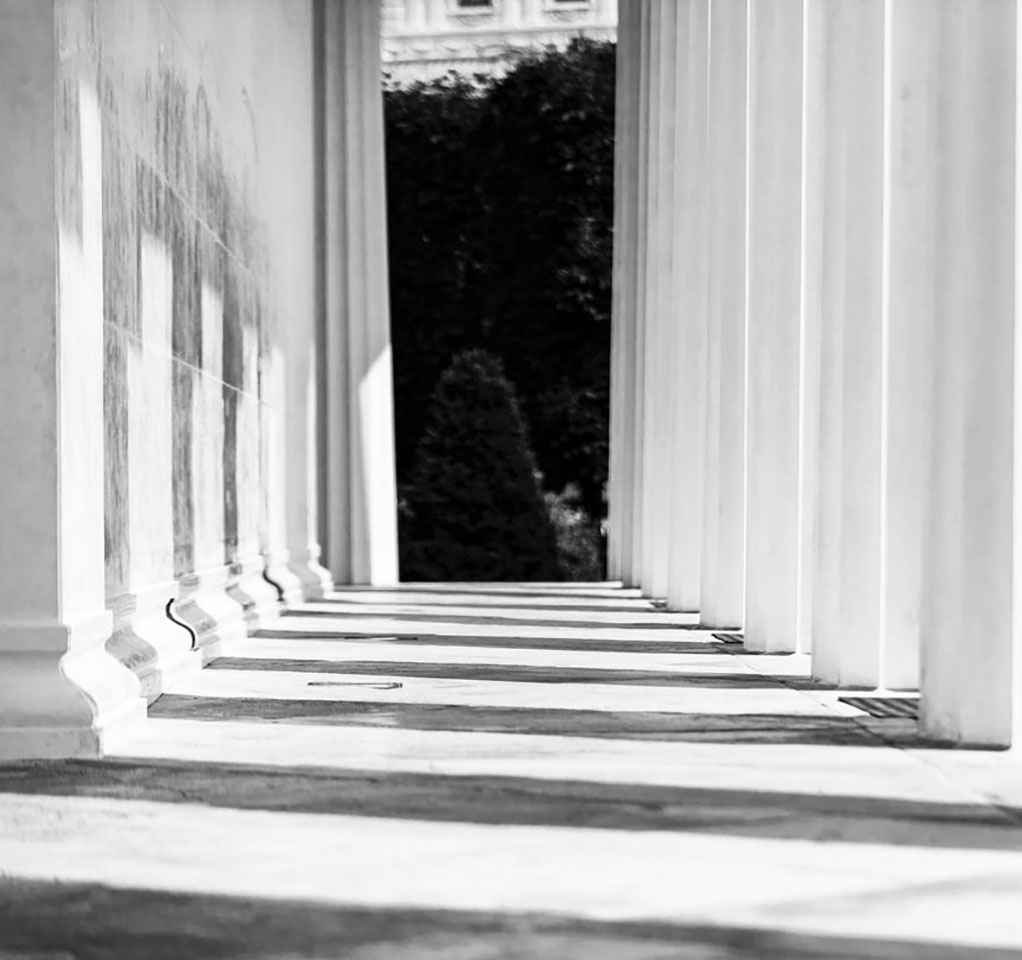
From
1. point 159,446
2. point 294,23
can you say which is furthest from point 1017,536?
point 294,23

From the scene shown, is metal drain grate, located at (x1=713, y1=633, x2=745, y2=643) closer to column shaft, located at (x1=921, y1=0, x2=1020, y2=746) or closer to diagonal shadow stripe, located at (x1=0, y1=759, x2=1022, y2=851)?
column shaft, located at (x1=921, y1=0, x2=1020, y2=746)

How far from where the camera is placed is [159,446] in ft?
37.2

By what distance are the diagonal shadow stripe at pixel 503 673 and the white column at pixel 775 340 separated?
1485mm

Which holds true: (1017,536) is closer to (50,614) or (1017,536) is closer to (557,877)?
(557,877)

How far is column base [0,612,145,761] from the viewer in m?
7.28

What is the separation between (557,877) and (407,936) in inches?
30.5

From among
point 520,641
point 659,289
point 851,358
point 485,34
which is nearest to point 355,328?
point 659,289

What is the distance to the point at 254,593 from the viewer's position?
15.9m

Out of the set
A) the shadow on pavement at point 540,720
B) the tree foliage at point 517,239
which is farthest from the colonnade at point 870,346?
the tree foliage at point 517,239

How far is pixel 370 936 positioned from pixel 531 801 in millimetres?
1956

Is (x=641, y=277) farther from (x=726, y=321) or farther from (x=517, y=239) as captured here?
(x=517, y=239)

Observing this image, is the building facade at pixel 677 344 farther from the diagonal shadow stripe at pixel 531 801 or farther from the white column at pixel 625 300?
the white column at pixel 625 300

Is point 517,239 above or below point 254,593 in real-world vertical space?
above

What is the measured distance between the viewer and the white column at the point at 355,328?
82.5ft
